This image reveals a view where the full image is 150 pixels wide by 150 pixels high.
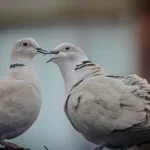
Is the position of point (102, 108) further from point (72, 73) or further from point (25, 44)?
point (25, 44)

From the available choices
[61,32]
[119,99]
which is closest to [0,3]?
[61,32]

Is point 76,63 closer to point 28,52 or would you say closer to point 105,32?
point 28,52

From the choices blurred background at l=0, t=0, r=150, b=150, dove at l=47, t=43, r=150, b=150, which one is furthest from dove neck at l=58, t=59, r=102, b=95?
blurred background at l=0, t=0, r=150, b=150

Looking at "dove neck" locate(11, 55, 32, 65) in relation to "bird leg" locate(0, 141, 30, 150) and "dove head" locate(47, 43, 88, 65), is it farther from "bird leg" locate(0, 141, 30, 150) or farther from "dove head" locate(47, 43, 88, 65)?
"bird leg" locate(0, 141, 30, 150)

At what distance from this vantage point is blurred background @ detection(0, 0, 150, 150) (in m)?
1.00

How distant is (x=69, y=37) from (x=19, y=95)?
0.31 m

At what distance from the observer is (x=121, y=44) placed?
3.72 ft

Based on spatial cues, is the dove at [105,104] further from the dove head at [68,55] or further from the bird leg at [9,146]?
the bird leg at [9,146]

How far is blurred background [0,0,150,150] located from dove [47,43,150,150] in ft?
0.40

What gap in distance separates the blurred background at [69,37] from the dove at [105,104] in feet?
0.40

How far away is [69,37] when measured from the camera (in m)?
1.12

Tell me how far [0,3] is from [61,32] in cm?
20

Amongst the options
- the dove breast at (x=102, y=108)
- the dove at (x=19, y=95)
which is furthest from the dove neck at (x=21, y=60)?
the dove breast at (x=102, y=108)

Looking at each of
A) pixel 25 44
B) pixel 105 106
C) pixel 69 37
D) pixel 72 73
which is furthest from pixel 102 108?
pixel 69 37
